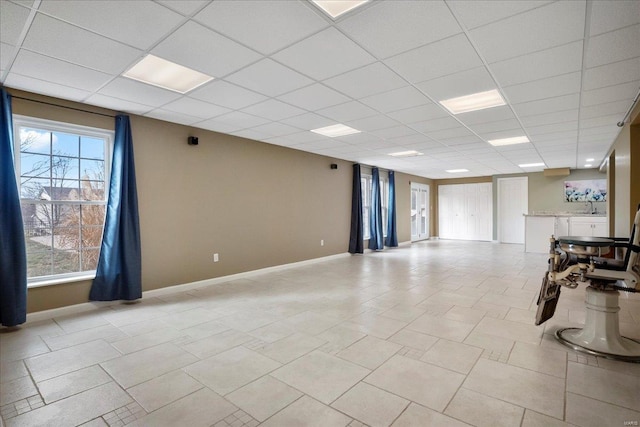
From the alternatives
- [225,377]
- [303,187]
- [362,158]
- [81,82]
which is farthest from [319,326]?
[362,158]

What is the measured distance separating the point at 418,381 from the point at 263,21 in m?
2.67

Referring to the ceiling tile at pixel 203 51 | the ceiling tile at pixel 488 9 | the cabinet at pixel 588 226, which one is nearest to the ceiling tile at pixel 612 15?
the ceiling tile at pixel 488 9

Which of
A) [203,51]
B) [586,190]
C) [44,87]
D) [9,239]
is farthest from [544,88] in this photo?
[586,190]

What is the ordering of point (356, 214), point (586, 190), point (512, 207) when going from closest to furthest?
point (356, 214) < point (586, 190) < point (512, 207)

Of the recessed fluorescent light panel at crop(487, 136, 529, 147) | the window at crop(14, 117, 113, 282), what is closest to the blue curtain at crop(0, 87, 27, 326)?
the window at crop(14, 117, 113, 282)

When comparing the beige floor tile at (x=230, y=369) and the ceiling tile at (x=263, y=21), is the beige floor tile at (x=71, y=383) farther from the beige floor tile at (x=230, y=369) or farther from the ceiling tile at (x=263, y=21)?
the ceiling tile at (x=263, y=21)

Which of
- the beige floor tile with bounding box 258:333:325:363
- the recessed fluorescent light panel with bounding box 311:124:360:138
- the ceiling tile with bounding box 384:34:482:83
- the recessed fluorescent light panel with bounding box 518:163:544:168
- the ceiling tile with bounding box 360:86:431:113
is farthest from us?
the recessed fluorescent light panel with bounding box 518:163:544:168

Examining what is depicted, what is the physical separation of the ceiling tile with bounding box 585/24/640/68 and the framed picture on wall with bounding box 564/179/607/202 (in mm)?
8686

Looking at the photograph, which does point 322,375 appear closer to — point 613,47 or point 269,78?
point 269,78

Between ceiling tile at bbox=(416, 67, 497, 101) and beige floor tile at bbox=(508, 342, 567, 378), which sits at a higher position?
ceiling tile at bbox=(416, 67, 497, 101)

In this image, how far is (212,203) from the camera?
5.17 metres

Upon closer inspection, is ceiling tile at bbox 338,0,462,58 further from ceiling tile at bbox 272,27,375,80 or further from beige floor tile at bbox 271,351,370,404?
beige floor tile at bbox 271,351,370,404

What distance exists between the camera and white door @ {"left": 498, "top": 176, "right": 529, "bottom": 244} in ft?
35.0

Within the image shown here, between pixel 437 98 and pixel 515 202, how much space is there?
9.01 meters
